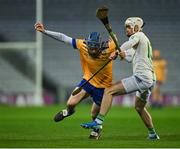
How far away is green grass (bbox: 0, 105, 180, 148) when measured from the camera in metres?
13.7

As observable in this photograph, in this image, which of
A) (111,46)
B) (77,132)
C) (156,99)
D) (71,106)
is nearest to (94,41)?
(111,46)

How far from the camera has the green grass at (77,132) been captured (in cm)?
1367

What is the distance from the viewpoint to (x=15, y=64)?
32.4 meters

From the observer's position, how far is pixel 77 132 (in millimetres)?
16500

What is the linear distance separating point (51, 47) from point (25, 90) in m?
1.84

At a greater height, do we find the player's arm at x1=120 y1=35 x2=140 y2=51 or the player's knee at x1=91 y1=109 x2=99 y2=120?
the player's arm at x1=120 y1=35 x2=140 y2=51

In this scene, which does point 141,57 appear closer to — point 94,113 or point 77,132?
point 94,113

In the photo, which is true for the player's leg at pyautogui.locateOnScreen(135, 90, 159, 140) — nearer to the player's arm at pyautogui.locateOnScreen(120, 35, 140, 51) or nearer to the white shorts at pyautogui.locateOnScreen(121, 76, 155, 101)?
the white shorts at pyautogui.locateOnScreen(121, 76, 155, 101)

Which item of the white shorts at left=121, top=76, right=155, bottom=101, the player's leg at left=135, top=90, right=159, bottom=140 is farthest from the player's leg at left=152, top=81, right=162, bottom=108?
the white shorts at left=121, top=76, right=155, bottom=101

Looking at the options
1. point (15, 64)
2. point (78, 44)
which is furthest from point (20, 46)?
point (78, 44)

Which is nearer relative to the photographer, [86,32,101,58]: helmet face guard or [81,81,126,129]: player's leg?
[81,81,126,129]: player's leg

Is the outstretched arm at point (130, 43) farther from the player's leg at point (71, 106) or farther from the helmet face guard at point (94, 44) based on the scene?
the player's leg at point (71, 106)

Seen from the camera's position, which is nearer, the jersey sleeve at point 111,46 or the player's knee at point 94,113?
the jersey sleeve at point 111,46

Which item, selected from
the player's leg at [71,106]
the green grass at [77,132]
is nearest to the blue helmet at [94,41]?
the player's leg at [71,106]
